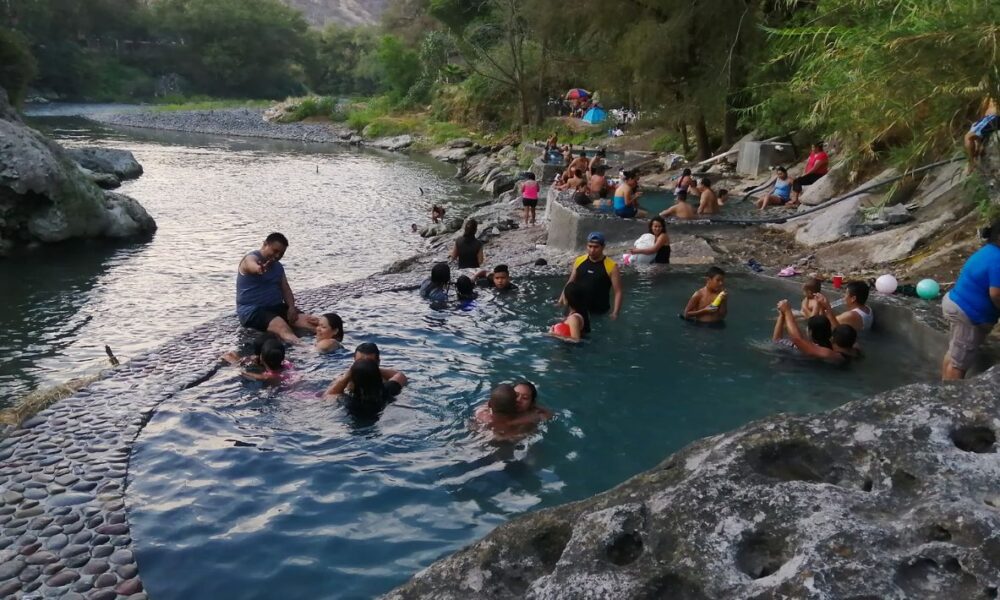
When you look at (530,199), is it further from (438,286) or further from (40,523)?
(40,523)

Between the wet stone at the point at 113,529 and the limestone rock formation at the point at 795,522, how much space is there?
2.89 m

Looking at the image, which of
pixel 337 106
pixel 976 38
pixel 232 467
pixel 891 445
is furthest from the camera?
pixel 337 106

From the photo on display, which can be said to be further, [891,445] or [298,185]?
[298,185]

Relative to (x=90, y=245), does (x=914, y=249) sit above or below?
above

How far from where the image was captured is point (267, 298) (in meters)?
10.7

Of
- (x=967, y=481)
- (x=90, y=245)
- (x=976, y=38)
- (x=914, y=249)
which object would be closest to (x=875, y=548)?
(x=967, y=481)

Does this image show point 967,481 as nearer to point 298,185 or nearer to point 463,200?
point 463,200

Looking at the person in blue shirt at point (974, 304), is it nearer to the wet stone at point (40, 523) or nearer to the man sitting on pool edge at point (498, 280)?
the man sitting on pool edge at point (498, 280)

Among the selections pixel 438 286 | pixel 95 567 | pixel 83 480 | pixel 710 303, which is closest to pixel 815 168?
pixel 710 303

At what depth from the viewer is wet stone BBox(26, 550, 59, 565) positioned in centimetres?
518

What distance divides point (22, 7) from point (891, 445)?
284ft

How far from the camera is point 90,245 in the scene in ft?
63.3

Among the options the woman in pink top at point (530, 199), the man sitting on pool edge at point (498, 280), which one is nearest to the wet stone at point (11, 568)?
the man sitting on pool edge at point (498, 280)

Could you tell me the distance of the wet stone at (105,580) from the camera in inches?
197
